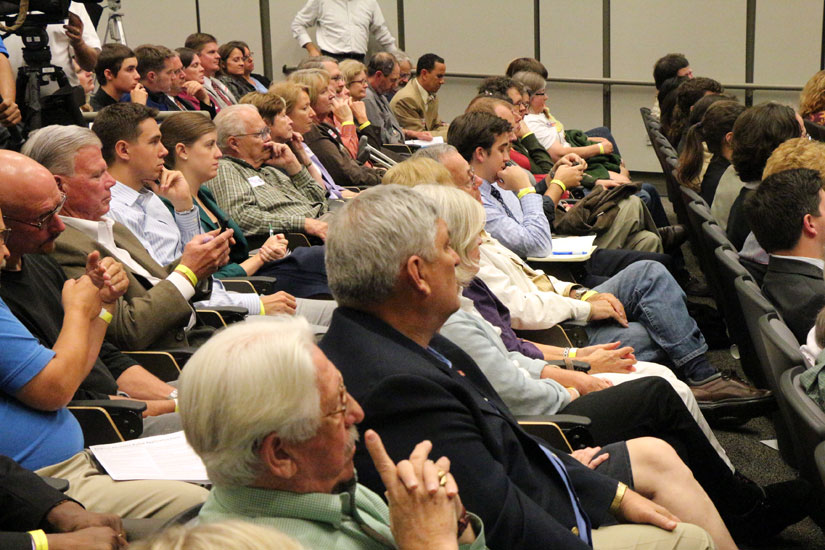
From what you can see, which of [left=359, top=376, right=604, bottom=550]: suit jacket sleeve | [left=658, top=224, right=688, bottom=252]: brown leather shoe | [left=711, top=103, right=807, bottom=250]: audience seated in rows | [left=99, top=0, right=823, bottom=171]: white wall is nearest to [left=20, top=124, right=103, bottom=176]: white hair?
[left=359, top=376, right=604, bottom=550]: suit jacket sleeve

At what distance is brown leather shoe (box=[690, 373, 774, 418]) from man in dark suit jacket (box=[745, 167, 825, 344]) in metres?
0.41

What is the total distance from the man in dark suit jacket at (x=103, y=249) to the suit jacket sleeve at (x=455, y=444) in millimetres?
1316

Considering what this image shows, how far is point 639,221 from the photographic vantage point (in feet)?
15.9

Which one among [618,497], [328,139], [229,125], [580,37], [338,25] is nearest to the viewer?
[618,497]

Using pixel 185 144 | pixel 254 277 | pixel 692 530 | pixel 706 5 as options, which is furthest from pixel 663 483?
pixel 706 5

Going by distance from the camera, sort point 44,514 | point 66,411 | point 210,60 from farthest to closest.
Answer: point 210,60
point 66,411
point 44,514

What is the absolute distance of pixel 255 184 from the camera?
429 centimetres

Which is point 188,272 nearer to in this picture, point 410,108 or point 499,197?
point 499,197

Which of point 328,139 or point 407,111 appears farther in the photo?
point 407,111

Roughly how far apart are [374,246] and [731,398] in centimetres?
207

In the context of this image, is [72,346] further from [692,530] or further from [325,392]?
[692,530]

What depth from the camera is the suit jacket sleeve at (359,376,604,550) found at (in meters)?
1.64

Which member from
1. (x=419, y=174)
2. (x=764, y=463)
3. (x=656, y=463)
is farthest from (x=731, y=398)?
(x=419, y=174)

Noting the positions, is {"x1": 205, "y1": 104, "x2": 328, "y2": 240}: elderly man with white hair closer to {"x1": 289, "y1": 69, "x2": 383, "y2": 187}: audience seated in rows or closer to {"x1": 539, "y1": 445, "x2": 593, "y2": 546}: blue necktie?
{"x1": 289, "y1": 69, "x2": 383, "y2": 187}: audience seated in rows
